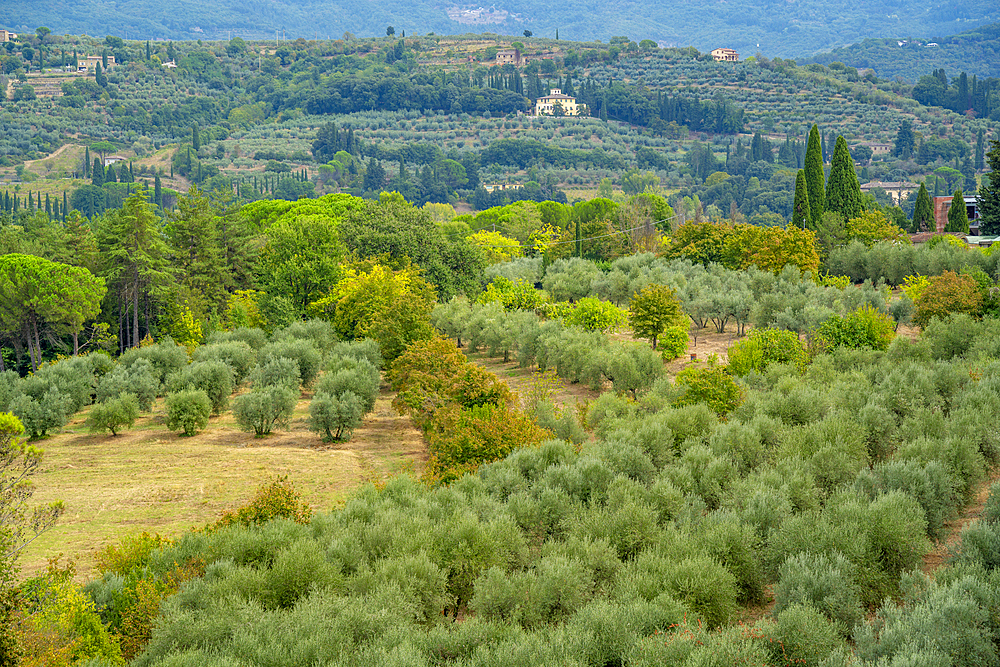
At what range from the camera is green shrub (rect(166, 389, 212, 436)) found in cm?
3195

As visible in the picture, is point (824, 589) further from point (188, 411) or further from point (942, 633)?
point (188, 411)

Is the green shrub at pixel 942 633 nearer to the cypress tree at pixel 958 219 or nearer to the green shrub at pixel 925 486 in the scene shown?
the green shrub at pixel 925 486

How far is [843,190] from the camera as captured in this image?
65.5 meters

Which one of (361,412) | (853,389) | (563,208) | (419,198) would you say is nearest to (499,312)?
(361,412)

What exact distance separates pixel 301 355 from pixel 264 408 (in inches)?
258

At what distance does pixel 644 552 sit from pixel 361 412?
18.3 meters

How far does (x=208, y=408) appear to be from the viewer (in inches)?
1296

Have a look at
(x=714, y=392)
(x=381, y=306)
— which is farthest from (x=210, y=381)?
(x=714, y=392)

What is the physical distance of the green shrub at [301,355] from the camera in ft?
122

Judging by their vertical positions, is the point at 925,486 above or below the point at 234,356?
above

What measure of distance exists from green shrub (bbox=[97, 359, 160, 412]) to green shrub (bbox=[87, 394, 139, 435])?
2.04m

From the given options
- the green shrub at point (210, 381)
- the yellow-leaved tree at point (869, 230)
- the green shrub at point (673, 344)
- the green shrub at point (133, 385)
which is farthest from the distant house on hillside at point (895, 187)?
the green shrub at point (133, 385)

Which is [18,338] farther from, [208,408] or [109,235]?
[208,408]

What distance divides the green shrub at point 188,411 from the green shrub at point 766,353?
19.2 metres
